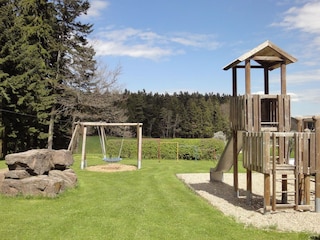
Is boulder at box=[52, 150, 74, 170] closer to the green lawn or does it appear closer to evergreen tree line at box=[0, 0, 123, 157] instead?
the green lawn

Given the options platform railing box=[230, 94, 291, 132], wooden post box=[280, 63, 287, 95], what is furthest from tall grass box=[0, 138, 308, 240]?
wooden post box=[280, 63, 287, 95]

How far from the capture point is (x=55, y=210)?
8.13 m

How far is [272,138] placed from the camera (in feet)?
27.8

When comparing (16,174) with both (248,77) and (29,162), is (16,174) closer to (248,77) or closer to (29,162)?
(29,162)

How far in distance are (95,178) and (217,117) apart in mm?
54039

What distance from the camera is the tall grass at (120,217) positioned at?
6434 millimetres

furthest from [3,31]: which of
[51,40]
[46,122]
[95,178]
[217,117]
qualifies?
[217,117]

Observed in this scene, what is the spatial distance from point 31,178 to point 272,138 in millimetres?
6807

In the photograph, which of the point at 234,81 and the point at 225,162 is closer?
the point at 234,81

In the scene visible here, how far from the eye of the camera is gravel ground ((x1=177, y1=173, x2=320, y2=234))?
7.22 m

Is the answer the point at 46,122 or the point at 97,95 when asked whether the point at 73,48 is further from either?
the point at 46,122

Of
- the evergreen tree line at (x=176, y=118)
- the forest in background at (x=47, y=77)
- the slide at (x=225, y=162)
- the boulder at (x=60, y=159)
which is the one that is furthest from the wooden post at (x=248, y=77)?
the evergreen tree line at (x=176, y=118)

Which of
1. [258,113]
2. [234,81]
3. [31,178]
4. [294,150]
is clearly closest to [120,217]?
[31,178]

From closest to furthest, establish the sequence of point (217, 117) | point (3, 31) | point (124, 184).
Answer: point (124, 184) < point (3, 31) < point (217, 117)
